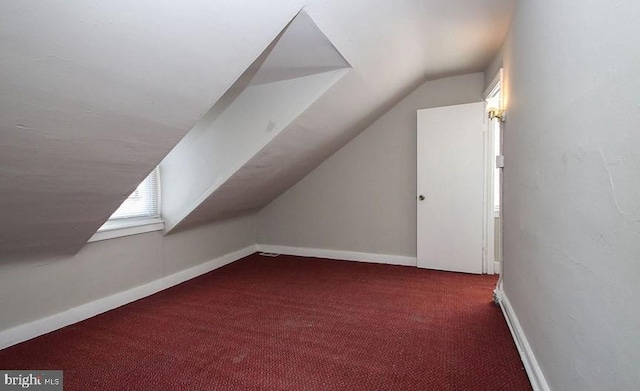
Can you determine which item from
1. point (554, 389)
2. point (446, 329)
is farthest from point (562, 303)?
point (446, 329)

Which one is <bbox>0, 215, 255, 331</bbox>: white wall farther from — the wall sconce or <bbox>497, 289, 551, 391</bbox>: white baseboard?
the wall sconce

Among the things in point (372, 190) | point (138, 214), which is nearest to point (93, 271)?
point (138, 214)

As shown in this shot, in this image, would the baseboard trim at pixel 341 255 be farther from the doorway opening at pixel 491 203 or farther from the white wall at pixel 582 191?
the white wall at pixel 582 191

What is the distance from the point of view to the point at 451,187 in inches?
134

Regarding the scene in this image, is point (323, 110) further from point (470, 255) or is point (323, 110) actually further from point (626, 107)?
point (470, 255)

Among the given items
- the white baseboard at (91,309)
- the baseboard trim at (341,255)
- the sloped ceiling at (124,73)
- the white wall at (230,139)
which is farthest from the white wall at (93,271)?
the baseboard trim at (341,255)

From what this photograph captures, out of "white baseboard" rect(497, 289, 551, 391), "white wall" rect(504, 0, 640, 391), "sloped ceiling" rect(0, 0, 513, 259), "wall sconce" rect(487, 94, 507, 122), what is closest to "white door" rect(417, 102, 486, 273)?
"wall sconce" rect(487, 94, 507, 122)

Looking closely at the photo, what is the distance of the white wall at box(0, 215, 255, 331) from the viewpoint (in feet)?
6.77

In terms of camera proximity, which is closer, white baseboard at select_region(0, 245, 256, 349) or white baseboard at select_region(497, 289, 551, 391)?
white baseboard at select_region(497, 289, 551, 391)

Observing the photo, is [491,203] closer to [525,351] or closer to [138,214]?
[525,351]

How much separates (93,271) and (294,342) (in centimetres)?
178

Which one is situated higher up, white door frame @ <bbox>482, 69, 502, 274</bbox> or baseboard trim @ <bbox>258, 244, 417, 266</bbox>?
white door frame @ <bbox>482, 69, 502, 274</bbox>
